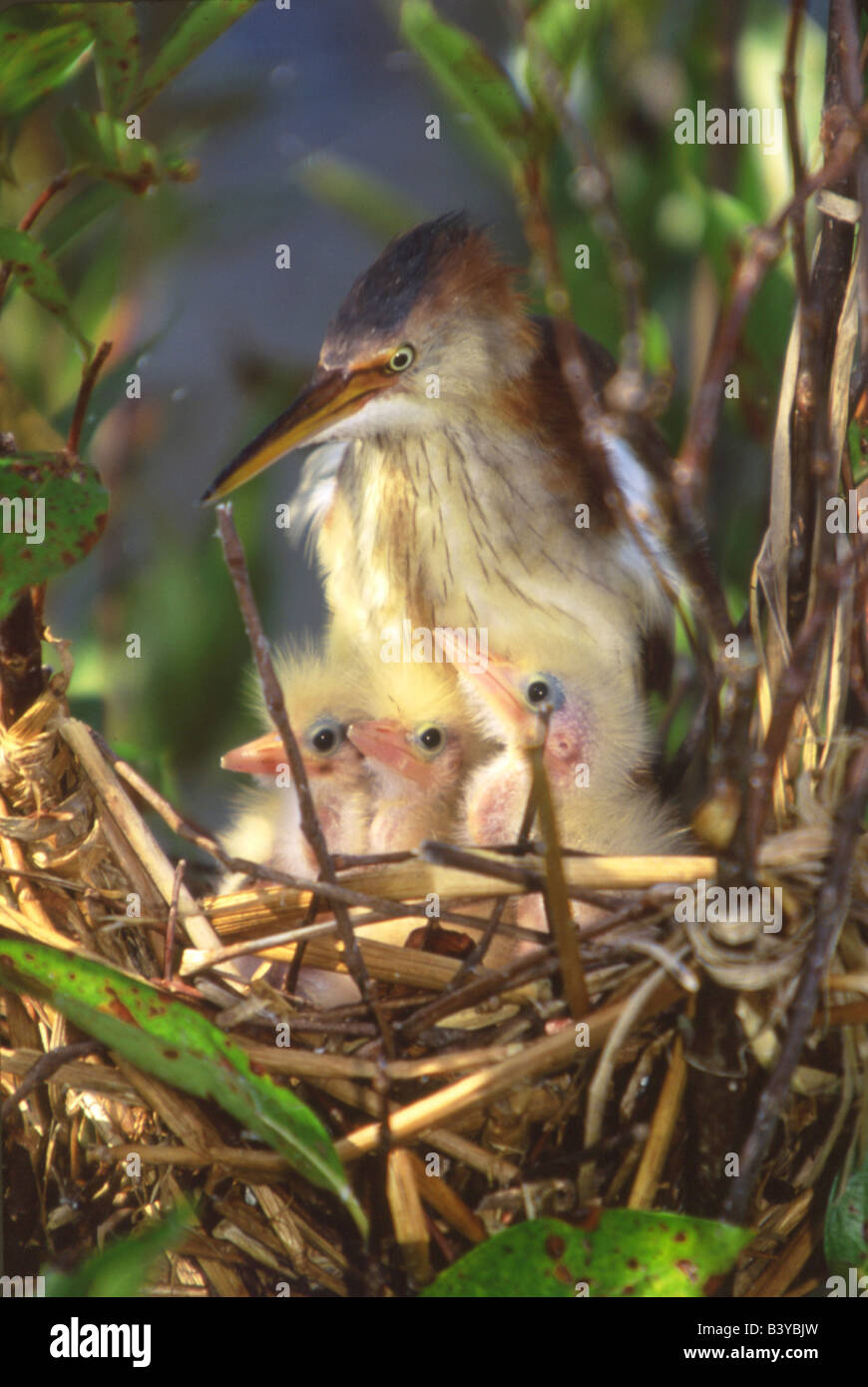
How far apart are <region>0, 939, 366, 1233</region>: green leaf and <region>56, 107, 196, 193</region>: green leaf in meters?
0.50

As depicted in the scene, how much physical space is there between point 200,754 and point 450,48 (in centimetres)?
62

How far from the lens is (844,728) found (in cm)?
87

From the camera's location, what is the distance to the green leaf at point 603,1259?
74 cm

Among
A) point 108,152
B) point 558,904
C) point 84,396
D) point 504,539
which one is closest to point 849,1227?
point 558,904

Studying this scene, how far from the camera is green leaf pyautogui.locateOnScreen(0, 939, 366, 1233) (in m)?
0.73

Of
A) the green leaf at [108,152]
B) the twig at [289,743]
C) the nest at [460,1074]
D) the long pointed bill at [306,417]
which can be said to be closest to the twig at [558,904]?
the nest at [460,1074]

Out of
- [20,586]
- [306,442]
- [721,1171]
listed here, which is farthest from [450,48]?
[721,1171]

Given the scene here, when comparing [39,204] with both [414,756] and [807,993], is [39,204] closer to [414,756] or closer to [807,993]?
[414,756]

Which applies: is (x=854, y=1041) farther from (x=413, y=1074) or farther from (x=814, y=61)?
(x=814, y=61)

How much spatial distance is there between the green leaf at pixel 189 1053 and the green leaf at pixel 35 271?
0.41m

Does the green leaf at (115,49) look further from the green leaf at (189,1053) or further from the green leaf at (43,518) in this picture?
the green leaf at (189,1053)

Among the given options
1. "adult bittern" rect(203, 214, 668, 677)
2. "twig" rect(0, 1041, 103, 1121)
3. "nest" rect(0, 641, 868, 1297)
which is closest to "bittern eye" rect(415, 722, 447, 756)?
"adult bittern" rect(203, 214, 668, 677)

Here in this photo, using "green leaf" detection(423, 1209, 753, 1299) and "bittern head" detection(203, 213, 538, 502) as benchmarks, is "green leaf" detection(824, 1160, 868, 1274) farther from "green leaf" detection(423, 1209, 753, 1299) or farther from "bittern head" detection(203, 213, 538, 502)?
"bittern head" detection(203, 213, 538, 502)

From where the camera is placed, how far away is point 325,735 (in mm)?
1115
